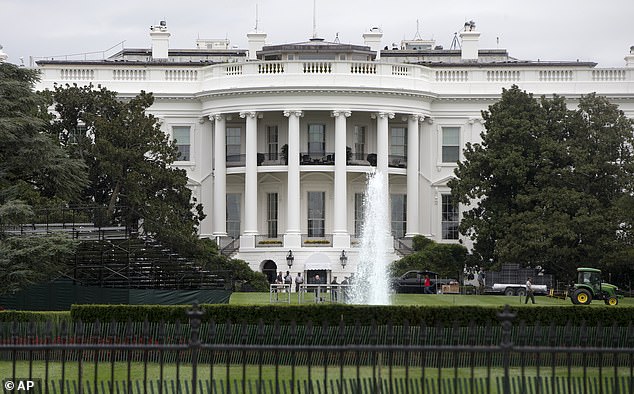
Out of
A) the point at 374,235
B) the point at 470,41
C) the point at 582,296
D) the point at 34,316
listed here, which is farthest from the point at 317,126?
the point at 34,316

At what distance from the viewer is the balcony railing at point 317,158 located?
86.3 m

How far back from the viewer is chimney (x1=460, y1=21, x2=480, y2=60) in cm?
9531

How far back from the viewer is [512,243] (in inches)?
2832

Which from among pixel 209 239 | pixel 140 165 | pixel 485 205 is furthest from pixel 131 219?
pixel 485 205

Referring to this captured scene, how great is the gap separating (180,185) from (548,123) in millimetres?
17603

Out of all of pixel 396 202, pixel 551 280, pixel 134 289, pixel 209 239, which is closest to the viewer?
pixel 134 289

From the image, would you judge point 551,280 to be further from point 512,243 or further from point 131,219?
point 131,219

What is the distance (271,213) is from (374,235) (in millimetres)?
9369

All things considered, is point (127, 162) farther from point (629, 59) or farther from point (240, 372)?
point (240, 372)

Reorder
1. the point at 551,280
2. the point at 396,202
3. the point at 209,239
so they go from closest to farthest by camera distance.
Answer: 1. the point at 551,280
2. the point at 209,239
3. the point at 396,202

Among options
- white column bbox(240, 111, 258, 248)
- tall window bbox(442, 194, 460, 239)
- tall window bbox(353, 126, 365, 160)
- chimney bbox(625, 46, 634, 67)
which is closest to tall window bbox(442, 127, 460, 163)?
tall window bbox(442, 194, 460, 239)

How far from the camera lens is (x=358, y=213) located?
286 ft

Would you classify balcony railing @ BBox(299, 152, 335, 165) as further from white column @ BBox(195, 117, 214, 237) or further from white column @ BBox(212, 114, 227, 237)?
white column @ BBox(195, 117, 214, 237)

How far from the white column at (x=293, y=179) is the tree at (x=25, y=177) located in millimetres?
29761
